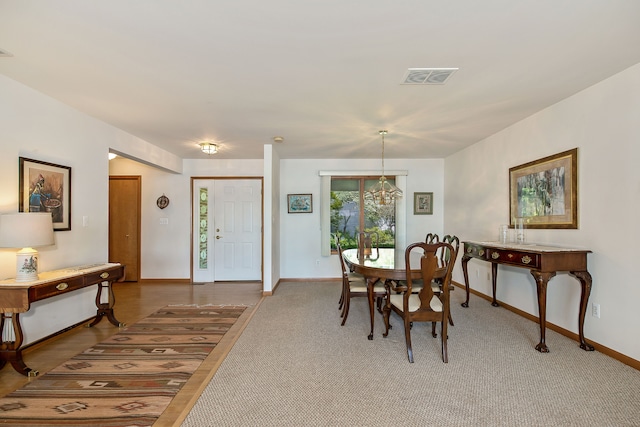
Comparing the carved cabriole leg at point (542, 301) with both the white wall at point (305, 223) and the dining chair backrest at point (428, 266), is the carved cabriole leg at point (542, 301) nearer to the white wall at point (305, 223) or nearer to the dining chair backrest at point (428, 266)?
the dining chair backrest at point (428, 266)

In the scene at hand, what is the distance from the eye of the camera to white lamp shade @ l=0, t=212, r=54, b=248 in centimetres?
227

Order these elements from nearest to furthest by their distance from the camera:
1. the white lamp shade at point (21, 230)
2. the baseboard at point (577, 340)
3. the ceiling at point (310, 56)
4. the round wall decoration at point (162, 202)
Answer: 1. the ceiling at point (310, 56)
2. the white lamp shade at point (21, 230)
3. the baseboard at point (577, 340)
4. the round wall decoration at point (162, 202)

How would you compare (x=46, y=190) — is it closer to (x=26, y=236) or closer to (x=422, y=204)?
(x=26, y=236)

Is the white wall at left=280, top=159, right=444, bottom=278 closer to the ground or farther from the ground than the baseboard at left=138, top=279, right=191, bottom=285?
farther from the ground

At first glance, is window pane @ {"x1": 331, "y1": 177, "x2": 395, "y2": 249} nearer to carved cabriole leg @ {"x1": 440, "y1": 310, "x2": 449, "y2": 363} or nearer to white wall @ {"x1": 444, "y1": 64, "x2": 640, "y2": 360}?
white wall @ {"x1": 444, "y1": 64, "x2": 640, "y2": 360}

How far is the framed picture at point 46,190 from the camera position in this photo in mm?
2648

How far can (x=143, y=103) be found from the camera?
2.98m

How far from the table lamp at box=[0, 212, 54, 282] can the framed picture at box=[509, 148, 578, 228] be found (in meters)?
4.63

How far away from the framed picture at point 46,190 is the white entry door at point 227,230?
8.58 feet

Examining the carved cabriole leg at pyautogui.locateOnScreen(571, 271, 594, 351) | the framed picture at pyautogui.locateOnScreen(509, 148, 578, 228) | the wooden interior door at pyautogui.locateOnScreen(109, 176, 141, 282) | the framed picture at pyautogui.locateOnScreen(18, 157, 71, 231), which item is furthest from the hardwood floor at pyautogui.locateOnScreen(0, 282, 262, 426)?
the framed picture at pyautogui.locateOnScreen(509, 148, 578, 228)

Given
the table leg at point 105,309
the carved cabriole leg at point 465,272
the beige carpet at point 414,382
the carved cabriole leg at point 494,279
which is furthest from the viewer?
the carved cabriole leg at point 494,279

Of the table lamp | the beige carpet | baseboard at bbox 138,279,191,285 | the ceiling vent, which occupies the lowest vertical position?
baseboard at bbox 138,279,191,285

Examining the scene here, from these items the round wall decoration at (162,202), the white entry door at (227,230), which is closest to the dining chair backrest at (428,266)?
the white entry door at (227,230)

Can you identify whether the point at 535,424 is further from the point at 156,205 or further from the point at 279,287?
the point at 156,205
